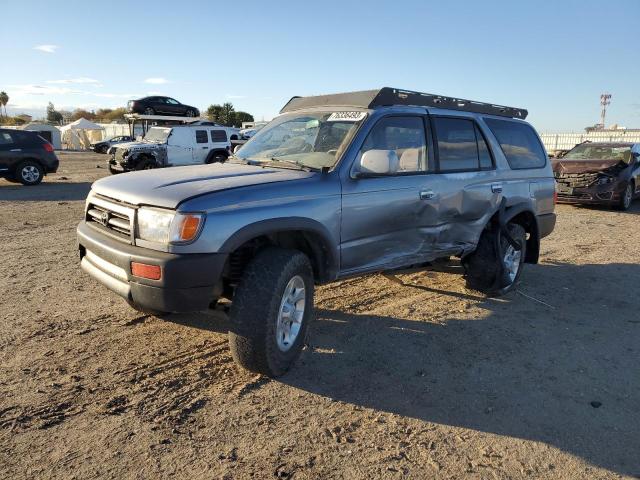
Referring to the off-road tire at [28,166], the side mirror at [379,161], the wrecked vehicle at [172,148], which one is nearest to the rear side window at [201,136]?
the wrecked vehicle at [172,148]

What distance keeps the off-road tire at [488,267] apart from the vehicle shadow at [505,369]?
16 centimetres

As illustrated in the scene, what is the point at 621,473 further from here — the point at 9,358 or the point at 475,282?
the point at 9,358

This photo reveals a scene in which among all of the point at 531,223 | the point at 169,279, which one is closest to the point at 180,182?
the point at 169,279

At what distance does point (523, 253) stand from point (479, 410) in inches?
115

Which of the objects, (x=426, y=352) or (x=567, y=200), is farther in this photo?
(x=567, y=200)

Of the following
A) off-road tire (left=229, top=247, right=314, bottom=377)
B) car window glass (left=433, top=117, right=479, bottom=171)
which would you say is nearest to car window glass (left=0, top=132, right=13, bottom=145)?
car window glass (left=433, top=117, right=479, bottom=171)

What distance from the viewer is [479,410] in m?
3.26

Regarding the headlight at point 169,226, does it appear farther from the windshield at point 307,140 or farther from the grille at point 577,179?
the grille at point 577,179

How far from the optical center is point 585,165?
40.0ft

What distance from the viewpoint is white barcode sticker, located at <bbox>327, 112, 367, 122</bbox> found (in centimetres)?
416

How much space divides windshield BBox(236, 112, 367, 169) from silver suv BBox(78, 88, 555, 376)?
2 cm

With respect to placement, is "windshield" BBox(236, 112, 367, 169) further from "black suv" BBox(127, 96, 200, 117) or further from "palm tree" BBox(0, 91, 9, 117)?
"palm tree" BBox(0, 91, 9, 117)

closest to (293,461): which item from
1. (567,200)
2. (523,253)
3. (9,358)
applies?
(9,358)

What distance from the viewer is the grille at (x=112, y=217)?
3.32 meters
